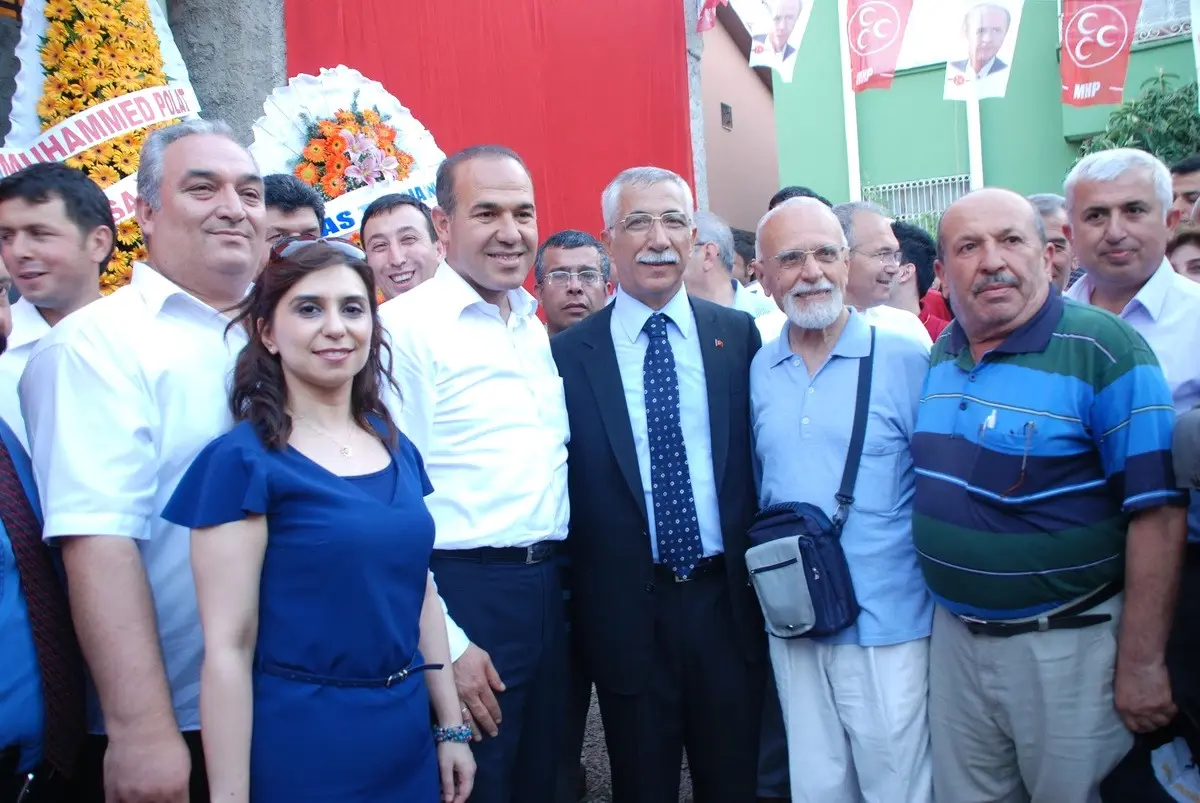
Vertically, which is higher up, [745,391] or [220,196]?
[220,196]

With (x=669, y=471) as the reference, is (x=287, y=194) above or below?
above

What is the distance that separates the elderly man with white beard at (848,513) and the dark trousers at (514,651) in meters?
0.70

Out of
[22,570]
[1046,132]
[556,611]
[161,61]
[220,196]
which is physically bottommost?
[556,611]

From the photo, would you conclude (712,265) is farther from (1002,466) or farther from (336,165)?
(1002,466)

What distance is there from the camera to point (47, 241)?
2.92 meters

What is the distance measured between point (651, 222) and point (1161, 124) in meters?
10.7

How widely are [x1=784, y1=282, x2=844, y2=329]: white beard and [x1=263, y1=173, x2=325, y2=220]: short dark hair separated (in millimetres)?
2135

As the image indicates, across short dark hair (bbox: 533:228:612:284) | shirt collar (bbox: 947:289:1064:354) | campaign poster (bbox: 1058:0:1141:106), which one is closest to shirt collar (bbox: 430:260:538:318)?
shirt collar (bbox: 947:289:1064:354)

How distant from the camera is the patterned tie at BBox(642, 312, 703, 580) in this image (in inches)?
108

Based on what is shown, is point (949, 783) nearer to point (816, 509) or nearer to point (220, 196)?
point (816, 509)

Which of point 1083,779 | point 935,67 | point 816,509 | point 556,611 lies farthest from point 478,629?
point 935,67

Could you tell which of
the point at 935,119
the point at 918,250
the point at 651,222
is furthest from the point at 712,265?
the point at 935,119

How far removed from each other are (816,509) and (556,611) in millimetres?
803

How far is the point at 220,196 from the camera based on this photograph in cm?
219
